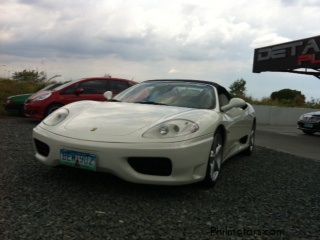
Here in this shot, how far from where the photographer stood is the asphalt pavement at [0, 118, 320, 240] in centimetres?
330

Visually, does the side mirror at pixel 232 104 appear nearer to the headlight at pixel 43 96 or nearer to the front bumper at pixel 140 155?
the front bumper at pixel 140 155

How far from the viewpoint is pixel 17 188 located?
13.9 feet

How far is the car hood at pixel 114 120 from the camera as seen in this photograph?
14.0 ft

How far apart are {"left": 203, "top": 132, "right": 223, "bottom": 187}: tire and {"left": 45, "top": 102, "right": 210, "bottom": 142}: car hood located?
1.38 feet

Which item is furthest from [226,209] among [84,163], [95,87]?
[95,87]

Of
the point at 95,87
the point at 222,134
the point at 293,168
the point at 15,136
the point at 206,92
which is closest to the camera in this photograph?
the point at 222,134

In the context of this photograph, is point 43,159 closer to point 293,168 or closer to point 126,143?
point 126,143

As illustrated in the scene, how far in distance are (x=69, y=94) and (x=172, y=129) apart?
7680 mm

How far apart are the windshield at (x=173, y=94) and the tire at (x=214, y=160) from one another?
486 mm

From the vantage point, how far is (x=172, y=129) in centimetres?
431

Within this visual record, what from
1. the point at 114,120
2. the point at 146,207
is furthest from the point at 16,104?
the point at 146,207

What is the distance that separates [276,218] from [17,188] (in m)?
2.40

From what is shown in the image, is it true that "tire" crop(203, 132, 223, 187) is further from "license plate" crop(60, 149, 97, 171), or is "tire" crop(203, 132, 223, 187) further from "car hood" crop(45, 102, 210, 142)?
"license plate" crop(60, 149, 97, 171)

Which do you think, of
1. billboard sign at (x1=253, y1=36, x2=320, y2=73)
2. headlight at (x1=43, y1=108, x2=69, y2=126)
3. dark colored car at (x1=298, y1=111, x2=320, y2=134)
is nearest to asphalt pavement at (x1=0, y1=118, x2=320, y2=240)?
headlight at (x1=43, y1=108, x2=69, y2=126)
